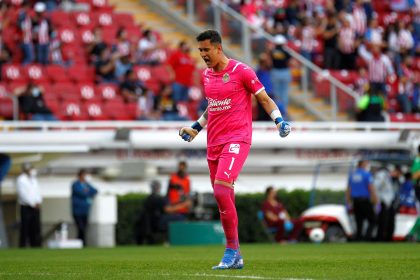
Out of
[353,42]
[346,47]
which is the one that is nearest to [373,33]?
[353,42]

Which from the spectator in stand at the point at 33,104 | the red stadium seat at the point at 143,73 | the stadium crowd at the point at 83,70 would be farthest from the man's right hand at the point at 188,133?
the red stadium seat at the point at 143,73

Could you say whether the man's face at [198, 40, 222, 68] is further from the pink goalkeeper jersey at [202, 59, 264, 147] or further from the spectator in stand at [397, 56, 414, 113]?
the spectator in stand at [397, 56, 414, 113]

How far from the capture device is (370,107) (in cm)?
2866

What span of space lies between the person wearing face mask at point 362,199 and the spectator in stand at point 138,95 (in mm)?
5253

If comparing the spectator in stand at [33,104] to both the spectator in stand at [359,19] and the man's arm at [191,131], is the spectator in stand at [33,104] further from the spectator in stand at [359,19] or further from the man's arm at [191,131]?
the man's arm at [191,131]

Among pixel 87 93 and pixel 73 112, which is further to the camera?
pixel 87 93

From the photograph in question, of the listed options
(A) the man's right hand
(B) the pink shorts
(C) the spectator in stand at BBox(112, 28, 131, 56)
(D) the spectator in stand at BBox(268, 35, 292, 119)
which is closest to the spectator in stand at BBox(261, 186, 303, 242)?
(D) the spectator in stand at BBox(268, 35, 292, 119)

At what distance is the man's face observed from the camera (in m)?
11.9

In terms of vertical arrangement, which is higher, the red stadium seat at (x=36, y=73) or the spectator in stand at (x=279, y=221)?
the red stadium seat at (x=36, y=73)

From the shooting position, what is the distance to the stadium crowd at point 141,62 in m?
27.9

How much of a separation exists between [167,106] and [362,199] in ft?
18.3

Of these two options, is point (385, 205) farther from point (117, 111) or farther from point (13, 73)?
point (13, 73)

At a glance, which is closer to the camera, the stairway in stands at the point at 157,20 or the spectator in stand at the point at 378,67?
the spectator in stand at the point at 378,67

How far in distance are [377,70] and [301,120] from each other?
11.2ft
